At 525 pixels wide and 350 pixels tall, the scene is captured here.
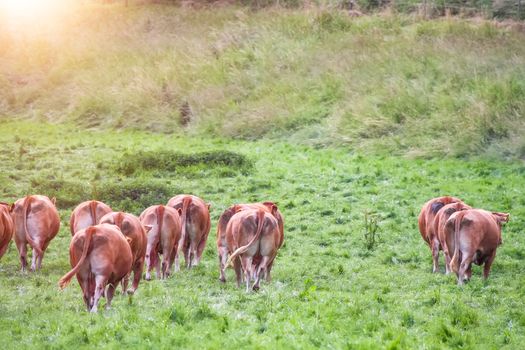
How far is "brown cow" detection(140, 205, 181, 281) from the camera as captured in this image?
506 inches

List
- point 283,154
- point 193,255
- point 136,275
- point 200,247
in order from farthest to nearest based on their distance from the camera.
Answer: point 283,154 < point 200,247 < point 193,255 < point 136,275

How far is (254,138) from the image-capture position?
2814 cm

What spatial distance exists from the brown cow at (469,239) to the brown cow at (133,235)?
14.4ft

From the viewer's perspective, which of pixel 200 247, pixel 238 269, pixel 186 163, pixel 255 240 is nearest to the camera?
pixel 255 240

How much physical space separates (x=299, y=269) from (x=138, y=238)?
3207 millimetres

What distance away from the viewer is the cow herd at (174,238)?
10.1 meters

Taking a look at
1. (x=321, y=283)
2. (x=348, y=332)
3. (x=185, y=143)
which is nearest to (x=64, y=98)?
(x=185, y=143)

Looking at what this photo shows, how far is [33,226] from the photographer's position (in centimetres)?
1358

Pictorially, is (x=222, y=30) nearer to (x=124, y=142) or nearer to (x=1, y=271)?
(x=124, y=142)

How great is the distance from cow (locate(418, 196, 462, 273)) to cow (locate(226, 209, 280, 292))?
2828mm

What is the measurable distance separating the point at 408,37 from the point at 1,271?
21.3 metres

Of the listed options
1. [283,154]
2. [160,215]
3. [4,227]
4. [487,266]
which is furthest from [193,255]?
[283,154]

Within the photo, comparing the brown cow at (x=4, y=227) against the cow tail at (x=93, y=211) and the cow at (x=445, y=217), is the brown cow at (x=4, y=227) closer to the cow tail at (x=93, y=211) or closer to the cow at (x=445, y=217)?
the cow tail at (x=93, y=211)

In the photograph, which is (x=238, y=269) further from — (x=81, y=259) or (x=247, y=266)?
(x=81, y=259)
